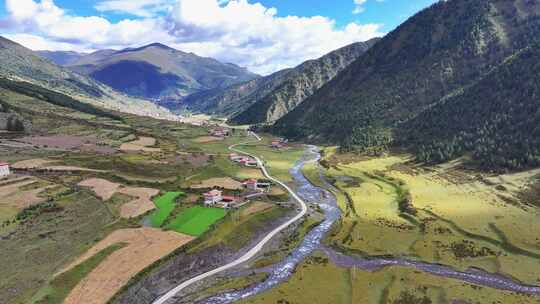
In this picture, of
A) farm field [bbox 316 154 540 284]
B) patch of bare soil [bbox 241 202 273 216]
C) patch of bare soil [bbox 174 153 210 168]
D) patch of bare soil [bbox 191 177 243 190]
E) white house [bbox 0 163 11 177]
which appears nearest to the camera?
farm field [bbox 316 154 540 284]

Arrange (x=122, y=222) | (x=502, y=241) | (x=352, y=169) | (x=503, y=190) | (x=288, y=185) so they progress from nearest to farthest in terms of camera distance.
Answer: (x=502, y=241)
(x=122, y=222)
(x=503, y=190)
(x=288, y=185)
(x=352, y=169)

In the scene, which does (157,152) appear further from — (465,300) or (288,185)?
(465,300)

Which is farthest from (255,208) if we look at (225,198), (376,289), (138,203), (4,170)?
(4,170)

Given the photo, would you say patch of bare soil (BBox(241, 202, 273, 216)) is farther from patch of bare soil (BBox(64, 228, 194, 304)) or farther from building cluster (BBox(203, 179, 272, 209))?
patch of bare soil (BBox(64, 228, 194, 304))

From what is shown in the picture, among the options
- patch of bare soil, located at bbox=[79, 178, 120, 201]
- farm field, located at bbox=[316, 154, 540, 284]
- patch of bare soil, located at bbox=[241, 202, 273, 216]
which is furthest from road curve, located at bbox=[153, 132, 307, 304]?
patch of bare soil, located at bbox=[79, 178, 120, 201]

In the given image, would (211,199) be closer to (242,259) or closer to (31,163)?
(242,259)

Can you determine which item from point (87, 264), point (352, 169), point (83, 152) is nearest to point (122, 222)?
point (87, 264)

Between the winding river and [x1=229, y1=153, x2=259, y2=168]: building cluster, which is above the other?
[x1=229, y1=153, x2=259, y2=168]: building cluster

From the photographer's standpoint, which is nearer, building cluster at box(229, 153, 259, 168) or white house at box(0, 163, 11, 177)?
white house at box(0, 163, 11, 177)
